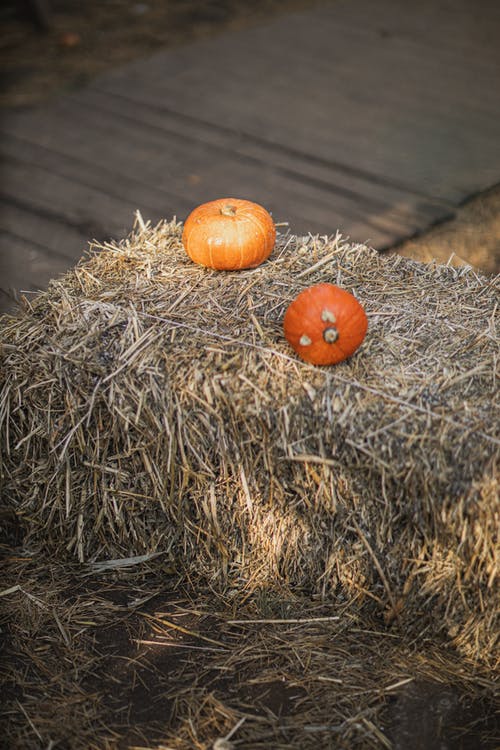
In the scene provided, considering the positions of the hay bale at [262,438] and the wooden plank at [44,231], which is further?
the wooden plank at [44,231]

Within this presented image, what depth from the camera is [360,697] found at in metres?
2.71

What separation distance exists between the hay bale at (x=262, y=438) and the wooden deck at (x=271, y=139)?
171 cm

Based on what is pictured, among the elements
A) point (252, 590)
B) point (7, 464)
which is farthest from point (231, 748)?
point (7, 464)

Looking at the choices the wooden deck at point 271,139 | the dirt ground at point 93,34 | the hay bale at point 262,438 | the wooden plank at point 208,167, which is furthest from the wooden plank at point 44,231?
the dirt ground at point 93,34

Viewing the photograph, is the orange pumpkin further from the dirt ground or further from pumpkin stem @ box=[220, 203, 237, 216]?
the dirt ground

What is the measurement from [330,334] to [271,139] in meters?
3.99

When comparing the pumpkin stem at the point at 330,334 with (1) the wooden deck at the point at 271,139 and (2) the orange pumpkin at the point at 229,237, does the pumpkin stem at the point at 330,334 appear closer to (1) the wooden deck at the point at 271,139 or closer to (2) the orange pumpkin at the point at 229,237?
(2) the orange pumpkin at the point at 229,237

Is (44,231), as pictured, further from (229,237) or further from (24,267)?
(229,237)

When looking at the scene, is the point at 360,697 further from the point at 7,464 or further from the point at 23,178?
the point at 23,178

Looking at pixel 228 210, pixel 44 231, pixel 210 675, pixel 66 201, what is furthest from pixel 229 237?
pixel 66 201

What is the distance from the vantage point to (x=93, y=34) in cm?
849

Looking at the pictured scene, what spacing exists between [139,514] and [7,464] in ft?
1.86

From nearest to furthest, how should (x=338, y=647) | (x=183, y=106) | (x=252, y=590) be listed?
(x=338, y=647) < (x=252, y=590) < (x=183, y=106)

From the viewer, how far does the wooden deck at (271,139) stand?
5492mm
